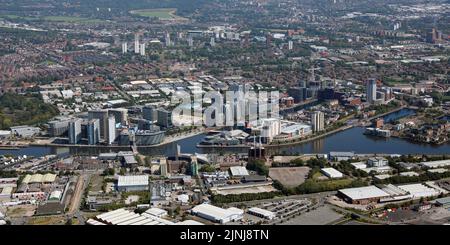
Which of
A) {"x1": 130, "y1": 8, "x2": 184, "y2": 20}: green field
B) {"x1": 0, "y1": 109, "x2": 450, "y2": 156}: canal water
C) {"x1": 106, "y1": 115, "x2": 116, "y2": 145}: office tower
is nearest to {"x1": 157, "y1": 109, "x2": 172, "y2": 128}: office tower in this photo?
{"x1": 0, "y1": 109, "x2": 450, "y2": 156}: canal water

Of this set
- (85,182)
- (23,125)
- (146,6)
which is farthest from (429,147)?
(146,6)

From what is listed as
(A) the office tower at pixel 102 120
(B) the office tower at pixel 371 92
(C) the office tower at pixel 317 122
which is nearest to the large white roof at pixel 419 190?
(C) the office tower at pixel 317 122

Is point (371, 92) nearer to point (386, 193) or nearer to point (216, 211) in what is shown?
point (386, 193)

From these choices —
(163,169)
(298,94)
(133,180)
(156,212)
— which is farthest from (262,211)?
(298,94)

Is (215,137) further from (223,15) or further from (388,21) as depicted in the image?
(223,15)

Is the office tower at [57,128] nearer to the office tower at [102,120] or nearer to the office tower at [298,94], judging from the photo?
the office tower at [102,120]

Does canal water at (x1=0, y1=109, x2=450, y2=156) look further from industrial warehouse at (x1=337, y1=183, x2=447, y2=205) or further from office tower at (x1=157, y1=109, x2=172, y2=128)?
industrial warehouse at (x1=337, y1=183, x2=447, y2=205)

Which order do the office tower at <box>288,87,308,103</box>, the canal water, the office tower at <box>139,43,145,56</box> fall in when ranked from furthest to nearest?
1. the office tower at <box>139,43,145,56</box>
2. the office tower at <box>288,87,308,103</box>
3. the canal water
